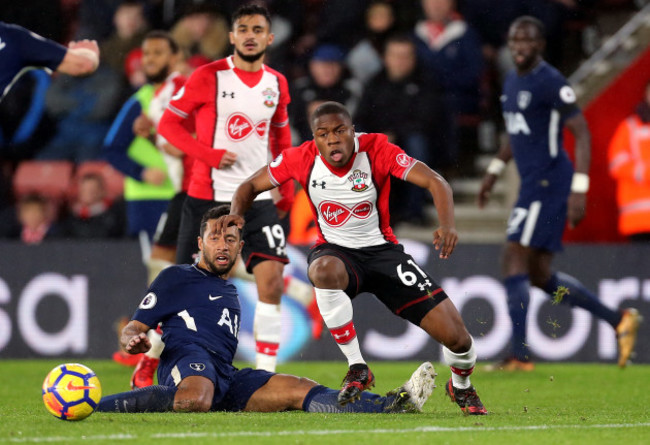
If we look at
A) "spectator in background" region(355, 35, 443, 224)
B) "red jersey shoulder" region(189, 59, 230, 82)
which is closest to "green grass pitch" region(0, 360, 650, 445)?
"red jersey shoulder" region(189, 59, 230, 82)

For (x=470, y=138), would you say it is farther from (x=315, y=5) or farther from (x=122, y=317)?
(x=122, y=317)

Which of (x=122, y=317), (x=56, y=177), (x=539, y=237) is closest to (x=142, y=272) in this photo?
(x=122, y=317)

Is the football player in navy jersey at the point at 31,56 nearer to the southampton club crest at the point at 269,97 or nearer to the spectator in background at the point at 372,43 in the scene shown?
the southampton club crest at the point at 269,97

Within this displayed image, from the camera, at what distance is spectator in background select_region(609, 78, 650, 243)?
10.5 m

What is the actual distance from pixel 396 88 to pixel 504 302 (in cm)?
236

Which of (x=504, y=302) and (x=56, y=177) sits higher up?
(x=56, y=177)

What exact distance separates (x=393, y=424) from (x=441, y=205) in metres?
1.11

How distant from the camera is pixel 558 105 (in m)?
8.73

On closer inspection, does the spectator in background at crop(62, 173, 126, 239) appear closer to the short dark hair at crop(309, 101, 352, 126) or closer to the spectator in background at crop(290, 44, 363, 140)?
the spectator in background at crop(290, 44, 363, 140)

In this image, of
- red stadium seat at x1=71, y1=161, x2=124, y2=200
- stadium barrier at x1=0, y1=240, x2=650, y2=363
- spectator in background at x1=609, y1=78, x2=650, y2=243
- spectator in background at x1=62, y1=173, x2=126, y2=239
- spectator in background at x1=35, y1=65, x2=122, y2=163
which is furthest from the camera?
spectator in background at x1=35, y1=65, x2=122, y2=163

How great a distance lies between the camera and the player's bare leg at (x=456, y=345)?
580 centimetres

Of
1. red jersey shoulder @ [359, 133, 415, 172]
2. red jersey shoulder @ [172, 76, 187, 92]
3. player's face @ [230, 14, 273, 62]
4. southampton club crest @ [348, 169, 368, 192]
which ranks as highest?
player's face @ [230, 14, 273, 62]

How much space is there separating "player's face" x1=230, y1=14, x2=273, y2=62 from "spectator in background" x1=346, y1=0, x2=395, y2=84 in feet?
14.3

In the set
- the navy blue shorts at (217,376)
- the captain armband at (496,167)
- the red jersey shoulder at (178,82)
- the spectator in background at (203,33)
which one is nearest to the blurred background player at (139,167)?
the red jersey shoulder at (178,82)
